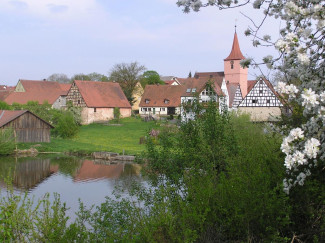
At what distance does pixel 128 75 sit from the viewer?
211 ft

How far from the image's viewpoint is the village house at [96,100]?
51.5m

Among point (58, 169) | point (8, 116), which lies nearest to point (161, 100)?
point (8, 116)

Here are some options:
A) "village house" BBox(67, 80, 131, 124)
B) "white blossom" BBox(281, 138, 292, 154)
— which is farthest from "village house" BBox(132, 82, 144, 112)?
"white blossom" BBox(281, 138, 292, 154)

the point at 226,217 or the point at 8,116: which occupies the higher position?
the point at 8,116

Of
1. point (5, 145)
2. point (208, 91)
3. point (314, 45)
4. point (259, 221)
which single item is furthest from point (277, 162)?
point (5, 145)

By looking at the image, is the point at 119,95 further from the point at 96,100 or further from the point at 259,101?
the point at 259,101

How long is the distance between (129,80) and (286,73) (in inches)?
2384

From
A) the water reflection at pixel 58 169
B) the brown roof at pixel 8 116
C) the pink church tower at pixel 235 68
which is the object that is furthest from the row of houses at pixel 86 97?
the water reflection at pixel 58 169

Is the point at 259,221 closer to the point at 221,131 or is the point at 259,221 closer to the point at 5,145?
the point at 221,131

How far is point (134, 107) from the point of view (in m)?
68.8

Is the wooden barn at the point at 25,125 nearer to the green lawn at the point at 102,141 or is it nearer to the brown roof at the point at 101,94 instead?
the green lawn at the point at 102,141

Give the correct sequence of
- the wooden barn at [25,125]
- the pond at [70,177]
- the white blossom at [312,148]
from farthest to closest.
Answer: the wooden barn at [25,125] → the pond at [70,177] → the white blossom at [312,148]

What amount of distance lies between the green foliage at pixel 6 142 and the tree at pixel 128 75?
33018 mm

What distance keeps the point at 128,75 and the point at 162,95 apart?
30.0 feet
